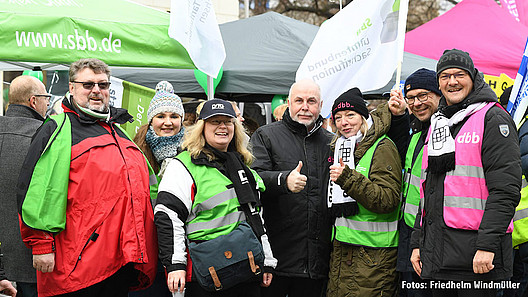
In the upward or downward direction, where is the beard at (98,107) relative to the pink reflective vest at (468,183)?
upward

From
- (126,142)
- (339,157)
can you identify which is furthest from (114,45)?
(339,157)

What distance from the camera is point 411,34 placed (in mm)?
10516

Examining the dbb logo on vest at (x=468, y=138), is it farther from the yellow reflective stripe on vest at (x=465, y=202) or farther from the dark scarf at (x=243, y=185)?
the dark scarf at (x=243, y=185)

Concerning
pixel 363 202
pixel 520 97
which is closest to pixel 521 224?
pixel 520 97

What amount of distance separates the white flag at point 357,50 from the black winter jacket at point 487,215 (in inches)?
63.3

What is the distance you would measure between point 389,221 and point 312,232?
51 cm

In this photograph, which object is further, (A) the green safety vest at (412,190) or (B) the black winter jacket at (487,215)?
(A) the green safety vest at (412,190)

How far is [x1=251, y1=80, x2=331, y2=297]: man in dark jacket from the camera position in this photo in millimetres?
3869

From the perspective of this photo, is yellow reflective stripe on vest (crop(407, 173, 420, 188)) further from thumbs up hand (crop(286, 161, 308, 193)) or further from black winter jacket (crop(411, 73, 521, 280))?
thumbs up hand (crop(286, 161, 308, 193))

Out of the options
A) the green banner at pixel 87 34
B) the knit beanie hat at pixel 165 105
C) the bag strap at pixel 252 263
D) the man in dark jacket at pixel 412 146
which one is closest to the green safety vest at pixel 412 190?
the man in dark jacket at pixel 412 146

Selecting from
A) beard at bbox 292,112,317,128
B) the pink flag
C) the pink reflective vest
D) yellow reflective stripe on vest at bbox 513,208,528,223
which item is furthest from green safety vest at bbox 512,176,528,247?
the pink flag

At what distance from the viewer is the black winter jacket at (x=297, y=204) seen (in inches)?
152

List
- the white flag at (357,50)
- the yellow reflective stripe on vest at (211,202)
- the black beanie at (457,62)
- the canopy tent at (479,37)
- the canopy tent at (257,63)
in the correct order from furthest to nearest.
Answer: the canopy tent at (479,37)
the canopy tent at (257,63)
the white flag at (357,50)
the yellow reflective stripe on vest at (211,202)
the black beanie at (457,62)

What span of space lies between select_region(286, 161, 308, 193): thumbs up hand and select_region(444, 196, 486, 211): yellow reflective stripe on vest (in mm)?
881
